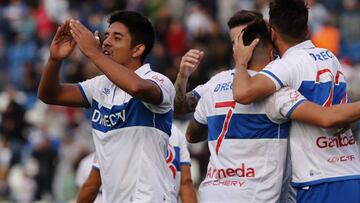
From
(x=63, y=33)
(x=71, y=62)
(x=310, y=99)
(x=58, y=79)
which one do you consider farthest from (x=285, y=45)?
(x=71, y=62)

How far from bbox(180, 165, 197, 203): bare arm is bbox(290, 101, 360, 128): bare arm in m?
2.31

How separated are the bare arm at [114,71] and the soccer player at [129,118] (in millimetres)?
13

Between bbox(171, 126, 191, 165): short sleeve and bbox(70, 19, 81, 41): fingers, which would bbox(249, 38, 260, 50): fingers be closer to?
bbox(70, 19, 81, 41): fingers

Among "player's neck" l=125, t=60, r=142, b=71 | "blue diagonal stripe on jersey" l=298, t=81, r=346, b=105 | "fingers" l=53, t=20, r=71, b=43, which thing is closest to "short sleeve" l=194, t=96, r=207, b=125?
"player's neck" l=125, t=60, r=142, b=71

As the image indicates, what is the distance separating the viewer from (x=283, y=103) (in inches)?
335

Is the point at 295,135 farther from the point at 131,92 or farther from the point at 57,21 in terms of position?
the point at 57,21

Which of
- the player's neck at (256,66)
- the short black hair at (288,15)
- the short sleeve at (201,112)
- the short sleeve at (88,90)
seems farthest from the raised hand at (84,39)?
the short black hair at (288,15)

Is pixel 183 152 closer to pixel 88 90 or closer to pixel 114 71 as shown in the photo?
pixel 88 90

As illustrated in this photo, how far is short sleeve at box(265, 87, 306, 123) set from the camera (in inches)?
334

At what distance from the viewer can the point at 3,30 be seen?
26.6 meters

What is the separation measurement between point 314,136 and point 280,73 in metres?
0.56

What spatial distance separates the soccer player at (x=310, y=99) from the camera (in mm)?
8556

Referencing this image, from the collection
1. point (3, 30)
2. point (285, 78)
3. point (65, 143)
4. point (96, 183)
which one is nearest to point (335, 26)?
point (65, 143)

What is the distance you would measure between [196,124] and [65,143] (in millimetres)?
12638
